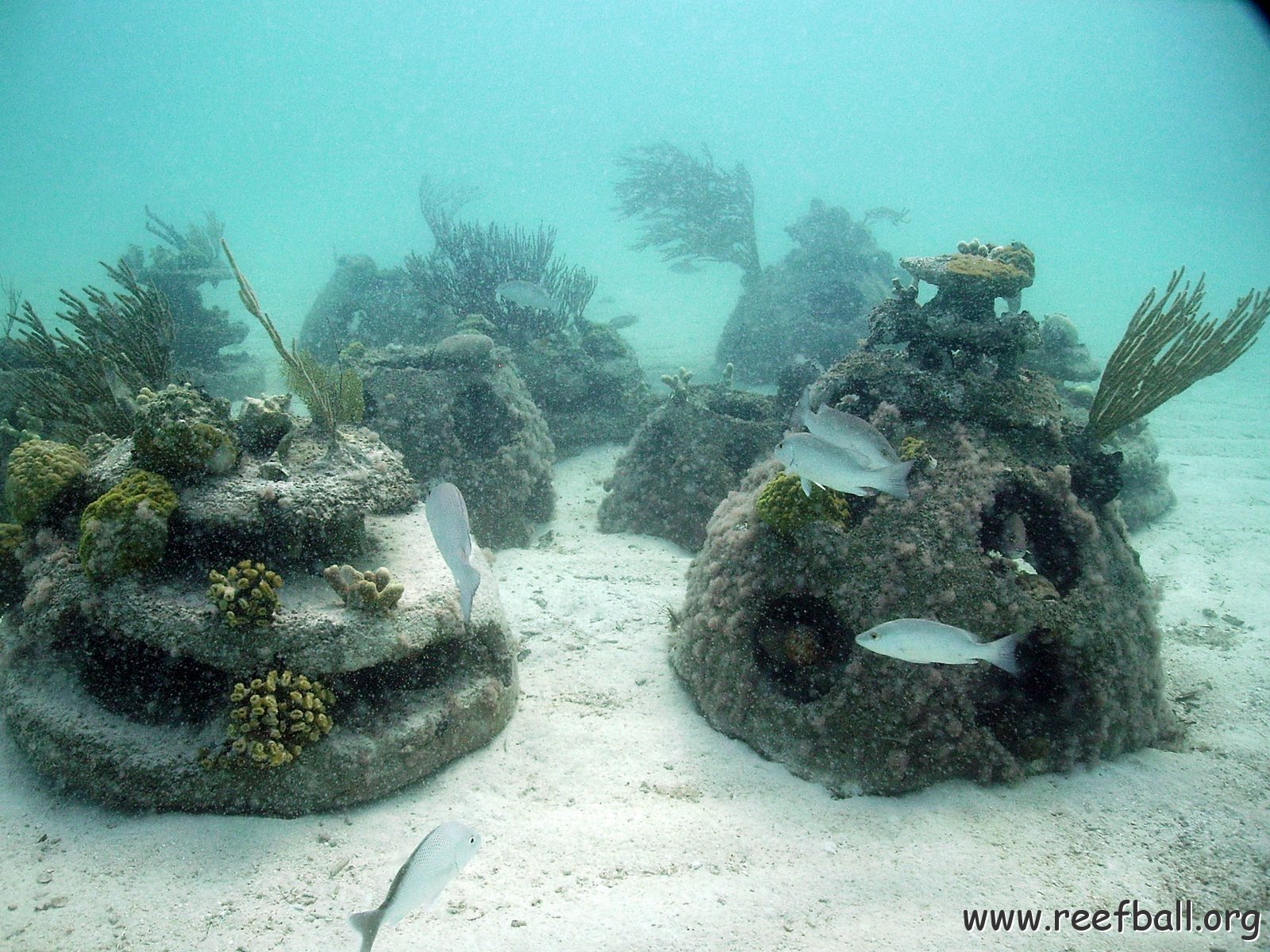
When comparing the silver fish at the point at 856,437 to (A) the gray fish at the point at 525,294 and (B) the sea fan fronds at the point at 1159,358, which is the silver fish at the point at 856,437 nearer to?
(B) the sea fan fronds at the point at 1159,358

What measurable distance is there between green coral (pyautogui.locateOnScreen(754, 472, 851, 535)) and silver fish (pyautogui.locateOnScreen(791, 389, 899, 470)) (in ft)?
3.56

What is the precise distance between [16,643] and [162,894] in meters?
2.04

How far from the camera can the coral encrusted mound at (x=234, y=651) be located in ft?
10.8

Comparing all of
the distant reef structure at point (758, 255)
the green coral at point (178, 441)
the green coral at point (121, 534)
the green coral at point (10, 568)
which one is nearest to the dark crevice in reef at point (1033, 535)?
the green coral at point (178, 441)

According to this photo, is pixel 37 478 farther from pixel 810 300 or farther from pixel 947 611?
pixel 810 300

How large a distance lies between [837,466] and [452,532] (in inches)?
69.6

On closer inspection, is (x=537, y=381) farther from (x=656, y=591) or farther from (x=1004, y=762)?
(x=1004, y=762)

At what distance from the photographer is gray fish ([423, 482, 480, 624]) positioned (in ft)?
7.45

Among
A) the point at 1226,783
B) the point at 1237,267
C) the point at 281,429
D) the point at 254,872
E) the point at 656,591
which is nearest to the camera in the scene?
the point at 254,872

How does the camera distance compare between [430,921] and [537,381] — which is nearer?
[430,921]

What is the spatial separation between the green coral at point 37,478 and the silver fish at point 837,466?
468 centimetres

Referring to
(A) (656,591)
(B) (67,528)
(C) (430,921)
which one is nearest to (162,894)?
(C) (430,921)

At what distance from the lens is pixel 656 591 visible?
20.0 feet

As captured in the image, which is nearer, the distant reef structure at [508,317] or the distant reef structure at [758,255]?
the distant reef structure at [508,317]
